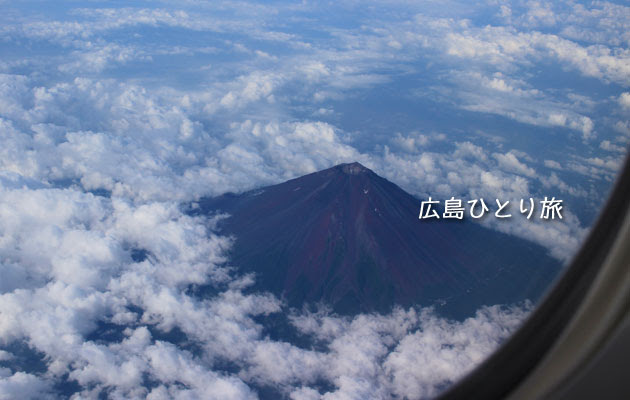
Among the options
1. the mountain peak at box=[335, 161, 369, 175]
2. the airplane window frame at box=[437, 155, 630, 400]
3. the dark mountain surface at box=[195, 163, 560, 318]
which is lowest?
the dark mountain surface at box=[195, 163, 560, 318]

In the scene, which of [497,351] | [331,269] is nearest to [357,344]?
[331,269]

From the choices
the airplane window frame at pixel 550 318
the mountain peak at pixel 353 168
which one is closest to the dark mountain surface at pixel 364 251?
the mountain peak at pixel 353 168

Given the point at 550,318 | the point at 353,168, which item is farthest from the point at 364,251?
the point at 550,318

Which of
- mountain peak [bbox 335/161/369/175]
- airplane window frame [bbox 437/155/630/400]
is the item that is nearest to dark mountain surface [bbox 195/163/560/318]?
mountain peak [bbox 335/161/369/175]

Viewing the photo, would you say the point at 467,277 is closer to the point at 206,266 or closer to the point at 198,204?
the point at 206,266

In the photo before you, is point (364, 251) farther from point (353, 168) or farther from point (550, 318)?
point (550, 318)

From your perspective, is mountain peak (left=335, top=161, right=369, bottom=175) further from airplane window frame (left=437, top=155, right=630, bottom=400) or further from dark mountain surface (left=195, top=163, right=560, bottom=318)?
airplane window frame (left=437, top=155, right=630, bottom=400)

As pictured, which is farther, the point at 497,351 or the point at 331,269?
the point at 331,269
